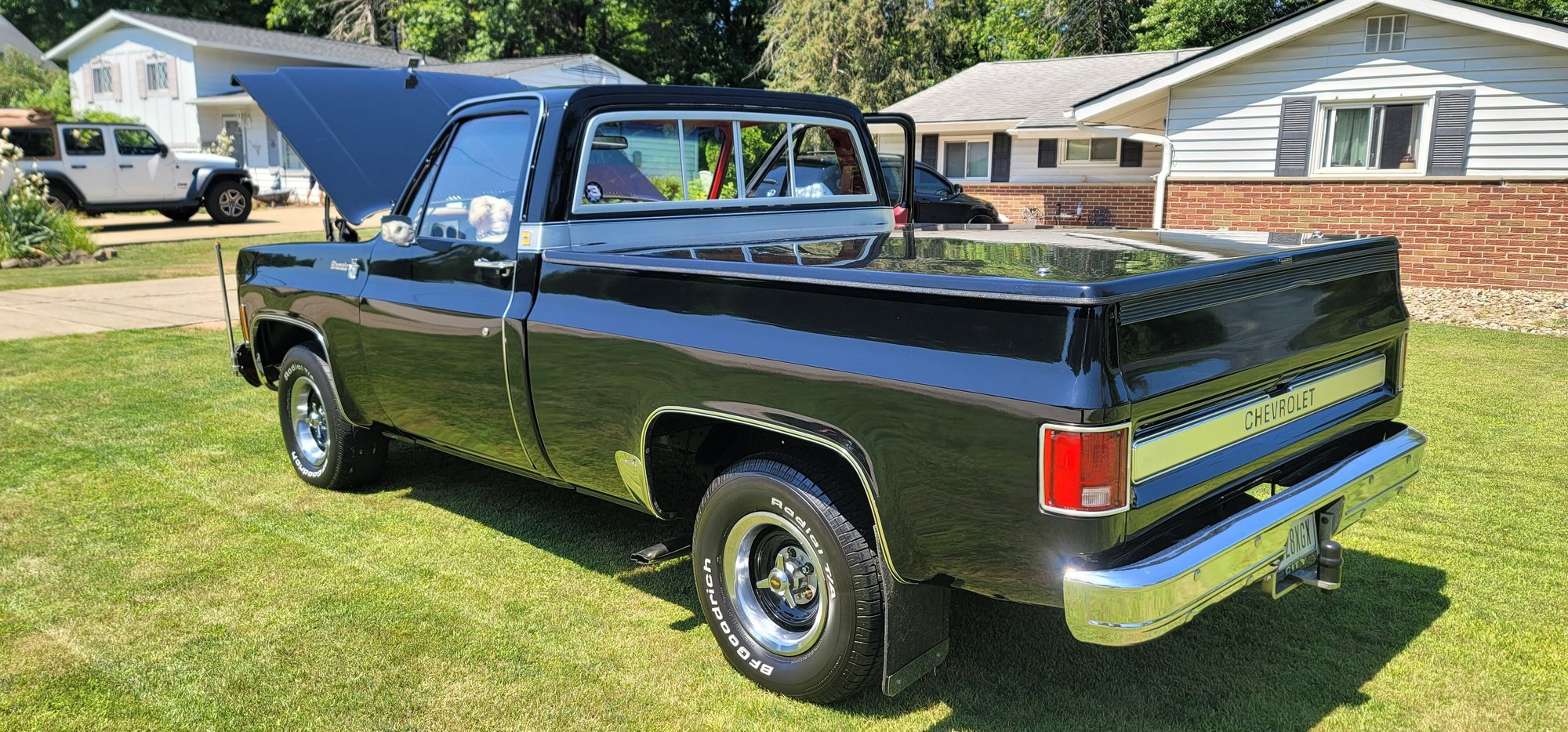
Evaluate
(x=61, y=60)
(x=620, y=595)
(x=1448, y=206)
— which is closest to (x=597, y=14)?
(x=61, y=60)

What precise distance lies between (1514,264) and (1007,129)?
974 cm

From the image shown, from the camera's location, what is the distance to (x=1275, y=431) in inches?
128

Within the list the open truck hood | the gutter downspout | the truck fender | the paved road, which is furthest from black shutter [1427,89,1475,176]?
the truck fender

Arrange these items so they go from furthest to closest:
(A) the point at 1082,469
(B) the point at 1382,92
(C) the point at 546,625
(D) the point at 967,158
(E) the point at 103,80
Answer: (E) the point at 103,80 → (D) the point at 967,158 → (B) the point at 1382,92 → (C) the point at 546,625 → (A) the point at 1082,469

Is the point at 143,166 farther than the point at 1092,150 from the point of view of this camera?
Yes

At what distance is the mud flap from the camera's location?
3.02 metres

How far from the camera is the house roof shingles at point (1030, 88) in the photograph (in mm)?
21719

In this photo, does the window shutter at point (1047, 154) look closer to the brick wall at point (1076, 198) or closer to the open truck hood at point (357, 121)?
the brick wall at point (1076, 198)

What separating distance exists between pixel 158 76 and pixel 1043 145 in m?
26.4

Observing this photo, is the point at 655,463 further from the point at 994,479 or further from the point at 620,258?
the point at 994,479

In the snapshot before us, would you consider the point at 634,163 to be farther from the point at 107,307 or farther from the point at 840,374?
the point at 107,307

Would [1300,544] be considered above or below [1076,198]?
below

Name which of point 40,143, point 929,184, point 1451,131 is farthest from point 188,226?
point 1451,131

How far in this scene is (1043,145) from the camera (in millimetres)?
22422
